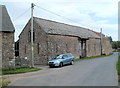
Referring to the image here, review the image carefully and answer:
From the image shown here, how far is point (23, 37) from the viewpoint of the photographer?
30469mm

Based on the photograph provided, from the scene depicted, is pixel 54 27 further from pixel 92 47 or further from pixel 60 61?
pixel 92 47

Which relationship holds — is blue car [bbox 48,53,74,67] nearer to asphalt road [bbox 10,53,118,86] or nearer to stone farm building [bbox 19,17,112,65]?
stone farm building [bbox 19,17,112,65]

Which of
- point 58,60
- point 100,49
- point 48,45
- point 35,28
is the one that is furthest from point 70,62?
point 100,49

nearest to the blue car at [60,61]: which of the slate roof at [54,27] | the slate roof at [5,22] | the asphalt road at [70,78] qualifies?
the asphalt road at [70,78]

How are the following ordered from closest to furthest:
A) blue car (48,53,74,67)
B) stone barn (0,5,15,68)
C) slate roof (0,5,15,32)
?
stone barn (0,5,15,68) < slate roof (0,5,15,32) < blue car (48,53,74,67)

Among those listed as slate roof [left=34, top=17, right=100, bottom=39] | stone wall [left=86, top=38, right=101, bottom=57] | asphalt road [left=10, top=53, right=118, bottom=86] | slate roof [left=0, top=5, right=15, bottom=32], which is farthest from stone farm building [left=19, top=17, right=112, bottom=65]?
asphalt road [left=10, top=53, right=118, bottom=86]

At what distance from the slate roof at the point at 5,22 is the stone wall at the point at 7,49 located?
57 centimetres

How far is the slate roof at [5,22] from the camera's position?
1894 cm

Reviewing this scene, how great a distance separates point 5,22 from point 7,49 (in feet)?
12.3

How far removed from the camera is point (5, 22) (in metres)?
20.5

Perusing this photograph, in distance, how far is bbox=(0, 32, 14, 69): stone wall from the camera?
18500mm

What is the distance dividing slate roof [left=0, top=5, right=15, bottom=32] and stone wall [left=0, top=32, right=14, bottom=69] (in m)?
0.57

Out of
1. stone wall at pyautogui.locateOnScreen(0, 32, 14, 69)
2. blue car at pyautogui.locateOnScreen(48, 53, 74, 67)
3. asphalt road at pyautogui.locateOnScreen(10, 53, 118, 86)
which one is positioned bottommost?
asphalt road at pyautogui.locateOnScreen(10, 53, 118, 86)

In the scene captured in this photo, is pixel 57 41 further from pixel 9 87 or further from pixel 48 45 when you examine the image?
pixel 9 87
